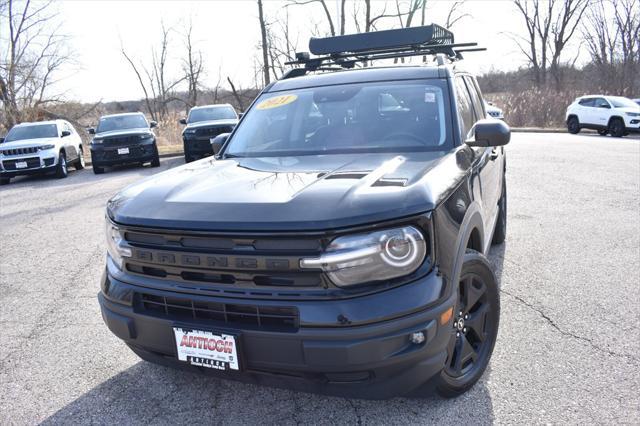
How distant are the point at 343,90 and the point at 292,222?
1.91 m

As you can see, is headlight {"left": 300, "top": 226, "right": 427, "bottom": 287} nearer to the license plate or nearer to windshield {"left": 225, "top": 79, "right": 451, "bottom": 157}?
the license plate

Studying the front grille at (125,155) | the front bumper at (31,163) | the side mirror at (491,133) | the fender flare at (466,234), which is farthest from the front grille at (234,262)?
the front bumper at (31,163)

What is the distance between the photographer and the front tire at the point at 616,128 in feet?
63.3

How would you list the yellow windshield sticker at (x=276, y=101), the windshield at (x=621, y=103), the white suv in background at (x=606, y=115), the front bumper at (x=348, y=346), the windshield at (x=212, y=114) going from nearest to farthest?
the front bumper at (x=348, y=346)
the yellow windshield sticker at (x=276, y=101)
the windshield at (x=212, y=114)
the white suv in background at (x=606, y=115)
the windshield at (x=621, y=103)

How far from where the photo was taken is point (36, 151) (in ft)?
43.2

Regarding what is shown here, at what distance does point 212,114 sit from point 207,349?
14.2 meters

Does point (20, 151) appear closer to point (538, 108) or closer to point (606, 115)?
point (606, 115)

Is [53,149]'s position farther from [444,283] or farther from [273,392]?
[444,283]

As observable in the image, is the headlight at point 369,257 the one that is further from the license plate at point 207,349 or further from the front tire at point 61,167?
the front tire at point 61,167

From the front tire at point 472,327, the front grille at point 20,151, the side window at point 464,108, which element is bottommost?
the front tire at point 472,327

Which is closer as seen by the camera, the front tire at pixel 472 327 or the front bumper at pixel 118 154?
the front tire at pixel 472 327

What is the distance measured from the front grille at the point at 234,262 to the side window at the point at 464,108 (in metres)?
1.70

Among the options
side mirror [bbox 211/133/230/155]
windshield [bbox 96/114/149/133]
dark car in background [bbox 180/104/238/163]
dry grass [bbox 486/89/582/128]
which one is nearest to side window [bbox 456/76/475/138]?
side mirror [bbox 211/133/230/155]

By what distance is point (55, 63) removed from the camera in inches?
1077
